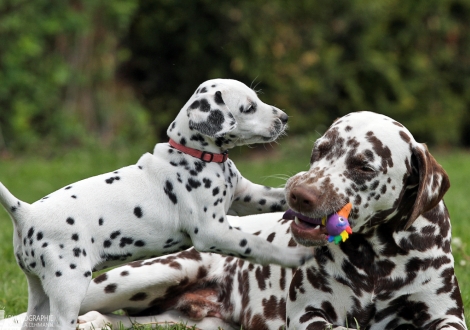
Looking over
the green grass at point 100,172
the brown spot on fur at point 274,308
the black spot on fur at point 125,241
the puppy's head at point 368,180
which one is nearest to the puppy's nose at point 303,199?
the puppy's head at point 368,180

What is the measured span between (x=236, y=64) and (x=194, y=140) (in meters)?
12.2

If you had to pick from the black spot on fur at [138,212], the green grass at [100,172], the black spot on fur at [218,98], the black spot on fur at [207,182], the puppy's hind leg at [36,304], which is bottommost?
the green grass at [100,172]

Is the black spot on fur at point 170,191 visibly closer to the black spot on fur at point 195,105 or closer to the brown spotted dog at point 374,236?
the black spot on fur at point 195,105

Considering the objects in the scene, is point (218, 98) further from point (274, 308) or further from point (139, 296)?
point (139, 296)

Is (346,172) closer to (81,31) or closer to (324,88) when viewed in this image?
(81,31)

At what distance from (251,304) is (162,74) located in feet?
44.1

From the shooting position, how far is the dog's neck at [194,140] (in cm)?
459

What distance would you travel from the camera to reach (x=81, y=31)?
578 inches

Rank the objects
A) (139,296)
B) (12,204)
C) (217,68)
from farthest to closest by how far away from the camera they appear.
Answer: (217,68) < (139,296) < (12,204)

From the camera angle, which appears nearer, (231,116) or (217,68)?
(231,116)

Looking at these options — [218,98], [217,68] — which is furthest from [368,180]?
[217,68]

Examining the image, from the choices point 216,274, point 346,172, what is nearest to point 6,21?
point 216,274

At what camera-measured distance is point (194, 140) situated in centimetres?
460

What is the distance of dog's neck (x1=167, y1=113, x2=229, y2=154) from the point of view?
4594 mm
